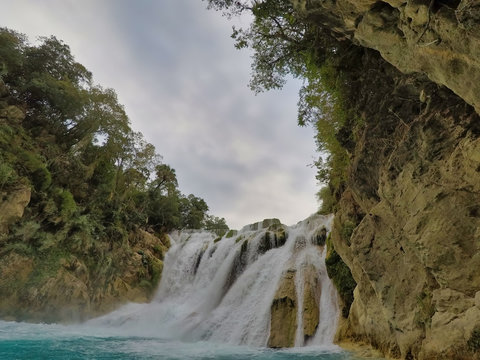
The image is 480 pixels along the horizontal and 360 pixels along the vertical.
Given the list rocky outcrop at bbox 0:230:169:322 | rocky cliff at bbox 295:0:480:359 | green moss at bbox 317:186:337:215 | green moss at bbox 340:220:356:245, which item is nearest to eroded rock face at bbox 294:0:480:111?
rocky cliff at bbox 295:0:480:359

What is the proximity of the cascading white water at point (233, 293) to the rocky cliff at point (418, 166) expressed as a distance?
392 cm

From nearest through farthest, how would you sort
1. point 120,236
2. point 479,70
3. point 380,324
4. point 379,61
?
point 479,70
point 379,61
point 380,324
point 120,236

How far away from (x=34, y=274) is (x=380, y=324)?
16643mm

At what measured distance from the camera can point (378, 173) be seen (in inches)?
314

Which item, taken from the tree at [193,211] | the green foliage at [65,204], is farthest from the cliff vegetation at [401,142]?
the tree at [193,211]

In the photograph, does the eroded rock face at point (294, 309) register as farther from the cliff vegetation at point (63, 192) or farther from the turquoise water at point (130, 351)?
the cliff vegetation at point (63, 192)

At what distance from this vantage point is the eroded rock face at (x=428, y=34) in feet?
13.0

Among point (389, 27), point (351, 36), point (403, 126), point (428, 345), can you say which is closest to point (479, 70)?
point (389, 27)

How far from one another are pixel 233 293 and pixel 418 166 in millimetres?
11246

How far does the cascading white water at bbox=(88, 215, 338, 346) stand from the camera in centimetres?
1129

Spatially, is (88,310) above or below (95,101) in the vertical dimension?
below

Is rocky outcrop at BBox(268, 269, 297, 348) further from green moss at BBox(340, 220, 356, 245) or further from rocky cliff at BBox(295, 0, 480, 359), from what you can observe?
green moss at BBox(340, 220, 356, 245)

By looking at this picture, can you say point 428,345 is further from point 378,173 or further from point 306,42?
point 306,42

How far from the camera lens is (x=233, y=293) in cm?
1440
